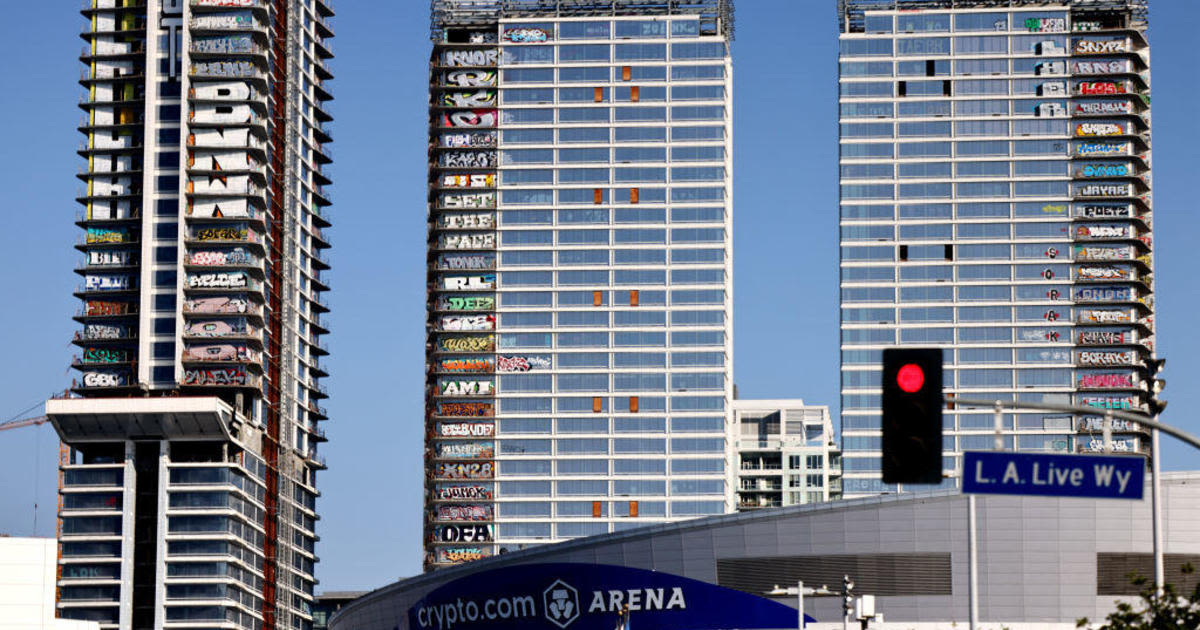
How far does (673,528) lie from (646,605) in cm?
558

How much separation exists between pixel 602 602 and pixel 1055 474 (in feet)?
325

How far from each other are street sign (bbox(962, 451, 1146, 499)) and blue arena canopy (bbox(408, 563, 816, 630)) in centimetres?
9282

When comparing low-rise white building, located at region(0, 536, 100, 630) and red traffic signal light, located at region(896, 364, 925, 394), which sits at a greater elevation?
red traffic signal light, located at region(896, 364, 925, 394)

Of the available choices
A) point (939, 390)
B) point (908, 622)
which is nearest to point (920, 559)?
point (908, 622)

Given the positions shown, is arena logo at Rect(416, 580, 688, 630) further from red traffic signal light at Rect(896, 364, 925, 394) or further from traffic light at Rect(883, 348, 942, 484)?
red traffic signal light at Rect(896, 364, 925, 394)

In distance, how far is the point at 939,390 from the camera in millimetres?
36906

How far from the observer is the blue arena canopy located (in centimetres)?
13738

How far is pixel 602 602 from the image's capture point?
140500mm

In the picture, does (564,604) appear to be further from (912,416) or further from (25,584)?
(912,416)

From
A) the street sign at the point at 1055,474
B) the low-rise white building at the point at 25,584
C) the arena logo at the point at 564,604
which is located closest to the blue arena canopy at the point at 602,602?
the arena logo at the point at 564,604

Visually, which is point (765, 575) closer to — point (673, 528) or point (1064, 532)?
point (673, 528)

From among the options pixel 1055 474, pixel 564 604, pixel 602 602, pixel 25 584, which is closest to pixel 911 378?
pixel 1055 474

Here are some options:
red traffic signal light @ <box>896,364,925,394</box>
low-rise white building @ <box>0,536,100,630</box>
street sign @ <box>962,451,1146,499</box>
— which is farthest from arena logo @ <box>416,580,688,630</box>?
red traffic signal light @ <box>896,364,925,394</box>

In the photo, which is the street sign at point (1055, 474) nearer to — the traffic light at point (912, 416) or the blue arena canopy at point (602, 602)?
the traffic light at point (912, 416)
